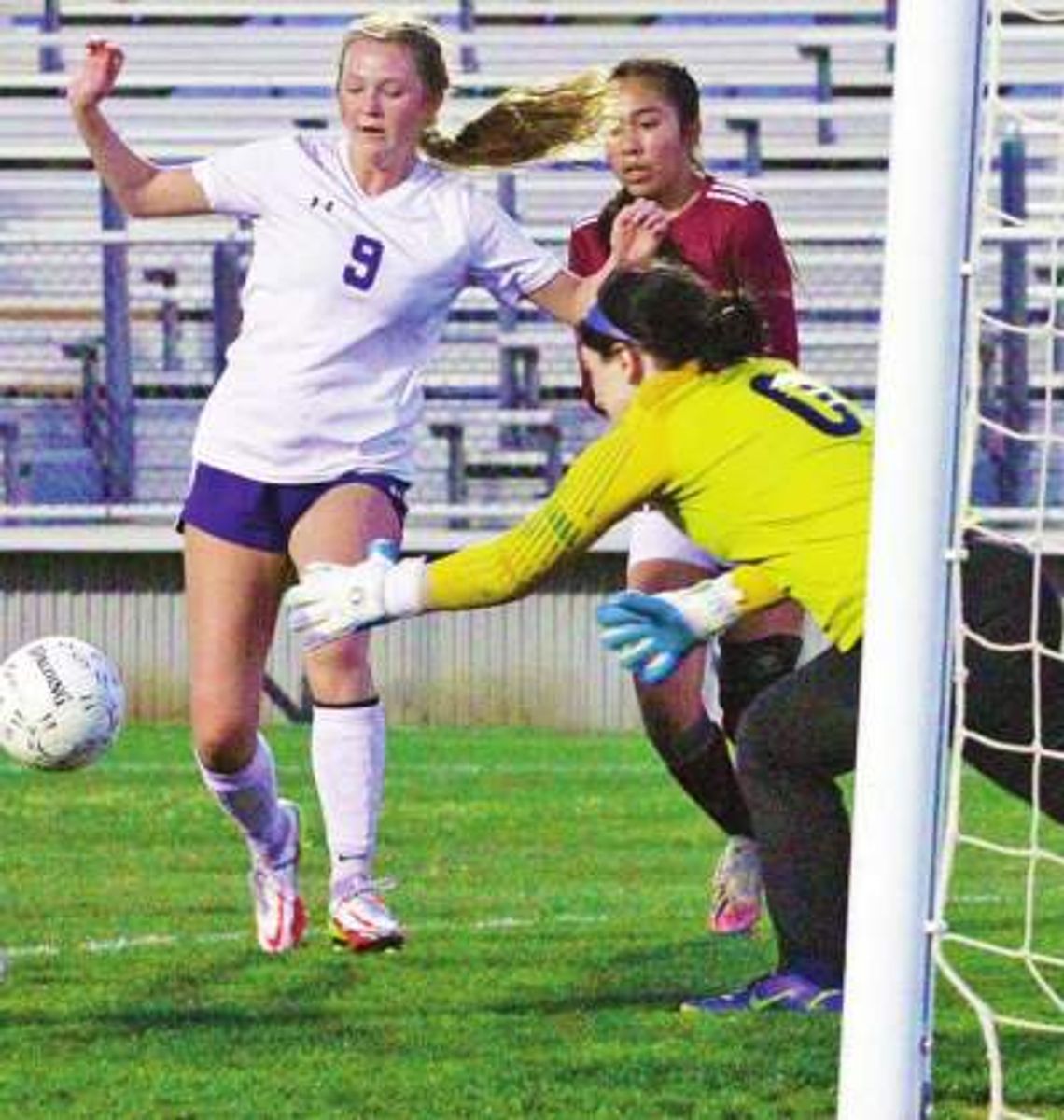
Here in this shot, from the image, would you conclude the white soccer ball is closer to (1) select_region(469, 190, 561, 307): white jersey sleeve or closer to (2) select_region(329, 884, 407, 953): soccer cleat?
(2) select_region(329, 884, 407, 953): soccer cleat

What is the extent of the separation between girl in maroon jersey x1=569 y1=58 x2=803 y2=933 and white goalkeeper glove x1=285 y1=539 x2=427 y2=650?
1.96 metres

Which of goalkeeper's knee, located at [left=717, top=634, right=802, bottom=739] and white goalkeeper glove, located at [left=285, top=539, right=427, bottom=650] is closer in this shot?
white goalkeeper glove, located at [left=285, top=539, right=427, bottom=650]

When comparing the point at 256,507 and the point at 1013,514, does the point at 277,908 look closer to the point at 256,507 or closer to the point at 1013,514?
the point at 256,507

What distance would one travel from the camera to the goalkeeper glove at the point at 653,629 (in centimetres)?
593

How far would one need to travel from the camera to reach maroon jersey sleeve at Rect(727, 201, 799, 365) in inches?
315

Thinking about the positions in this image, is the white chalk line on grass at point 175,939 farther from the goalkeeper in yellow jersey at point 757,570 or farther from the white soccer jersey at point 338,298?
the goalkeeper in yellow jersey at point 757,570

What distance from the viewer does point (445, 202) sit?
7.74m

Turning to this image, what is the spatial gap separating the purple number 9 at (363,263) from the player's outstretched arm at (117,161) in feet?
1.21

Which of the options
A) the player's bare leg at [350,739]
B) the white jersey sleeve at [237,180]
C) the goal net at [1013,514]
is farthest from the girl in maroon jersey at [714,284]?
the white jersey sleeve at [237,180]

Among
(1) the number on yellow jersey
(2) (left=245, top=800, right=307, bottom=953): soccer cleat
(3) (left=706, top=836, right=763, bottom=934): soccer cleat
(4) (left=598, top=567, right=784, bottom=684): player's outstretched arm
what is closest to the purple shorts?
(2) (left=245, top=800, right=307, bottom=953): soccer cleat

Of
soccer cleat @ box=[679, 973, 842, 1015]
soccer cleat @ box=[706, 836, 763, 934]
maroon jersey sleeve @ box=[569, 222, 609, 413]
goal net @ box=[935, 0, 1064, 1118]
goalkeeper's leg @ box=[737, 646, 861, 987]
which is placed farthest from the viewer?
maroon jersey sleeve @ box=[569, 222, 609, 413]

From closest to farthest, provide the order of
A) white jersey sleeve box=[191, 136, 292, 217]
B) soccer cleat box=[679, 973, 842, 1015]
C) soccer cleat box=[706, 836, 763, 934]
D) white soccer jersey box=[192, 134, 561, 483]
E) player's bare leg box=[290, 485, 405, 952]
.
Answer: soccer cleat box=[679, 973, 842, 1015]
player's bare leg box=[290, 485, 405, 952]
white soccer jersey box=[192, 134, 561, 483]
white jersey sleeve box=[191, 136, 292, 217]
soccer cleat box=[706, 836, 763, 934]

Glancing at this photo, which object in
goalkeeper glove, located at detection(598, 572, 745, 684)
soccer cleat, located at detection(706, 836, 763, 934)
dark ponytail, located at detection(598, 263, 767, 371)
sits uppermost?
dark ponytail, located at detection(598, 263, 767, 371)

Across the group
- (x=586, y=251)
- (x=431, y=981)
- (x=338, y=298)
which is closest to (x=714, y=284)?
(x=586, y=251)
